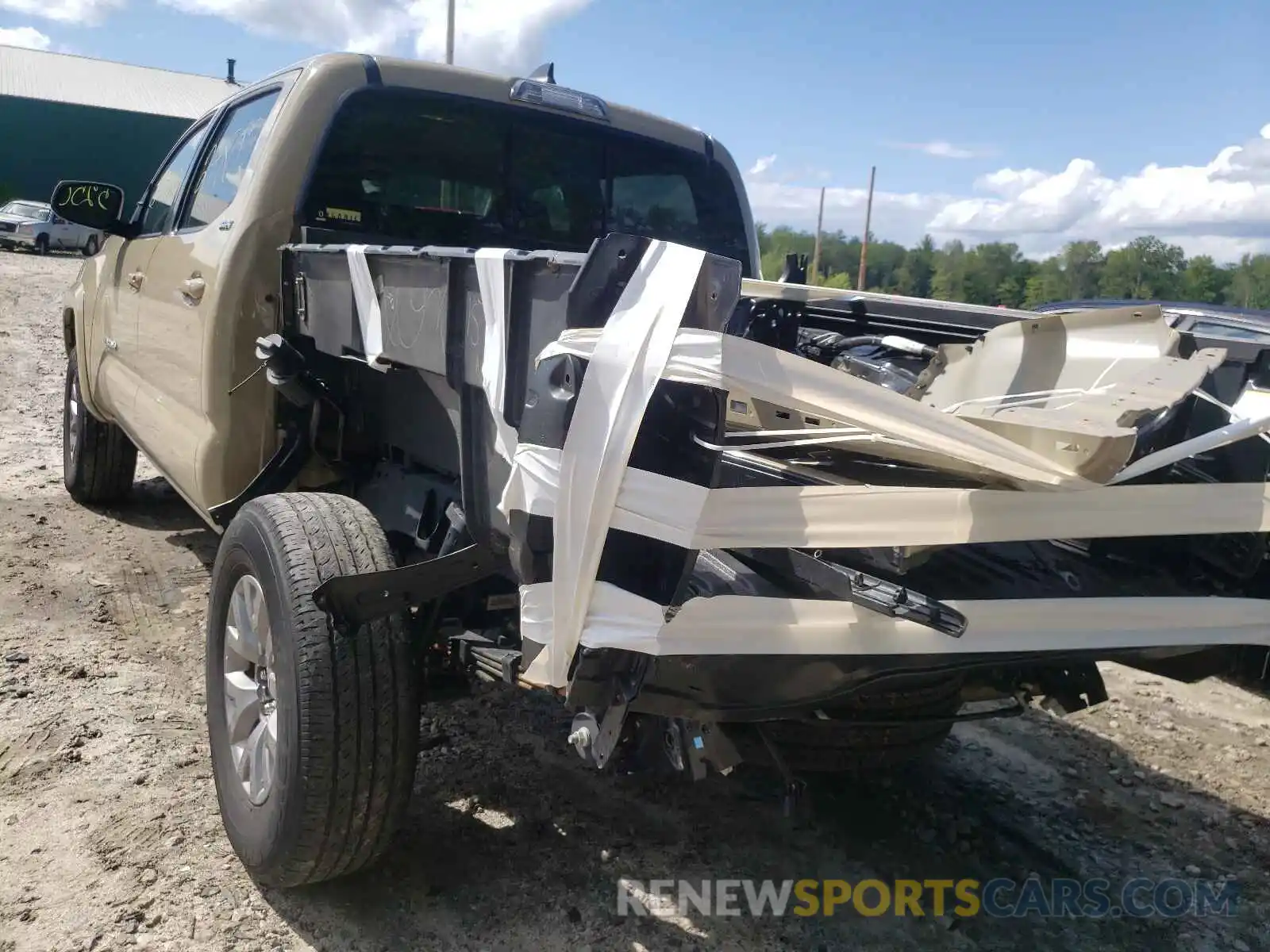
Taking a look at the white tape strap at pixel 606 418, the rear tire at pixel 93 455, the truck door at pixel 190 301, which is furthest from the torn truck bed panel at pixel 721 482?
the rear tire at pixel 93 455

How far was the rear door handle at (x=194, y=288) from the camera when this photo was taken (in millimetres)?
3365

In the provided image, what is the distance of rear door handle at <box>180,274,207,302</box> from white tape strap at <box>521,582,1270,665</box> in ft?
6.90

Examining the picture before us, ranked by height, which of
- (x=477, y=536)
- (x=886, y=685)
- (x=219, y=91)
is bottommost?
(x=886, y=685)

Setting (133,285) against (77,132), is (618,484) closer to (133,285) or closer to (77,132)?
(133,285)

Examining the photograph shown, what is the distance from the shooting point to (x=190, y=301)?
3.48 meters

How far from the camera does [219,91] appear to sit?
3822 centimetres

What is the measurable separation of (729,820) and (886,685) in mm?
1184

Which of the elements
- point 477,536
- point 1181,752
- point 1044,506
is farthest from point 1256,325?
point 477,536

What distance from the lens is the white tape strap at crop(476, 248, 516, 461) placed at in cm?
200

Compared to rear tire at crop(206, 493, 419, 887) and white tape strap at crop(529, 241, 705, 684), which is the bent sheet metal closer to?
white tape strap at crop(529, 241, 705, 684)

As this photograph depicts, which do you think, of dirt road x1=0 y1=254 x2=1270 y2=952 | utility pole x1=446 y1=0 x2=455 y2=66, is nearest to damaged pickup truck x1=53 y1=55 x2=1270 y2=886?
dirt road x1=0 y1=254 x2=1270 y2=952

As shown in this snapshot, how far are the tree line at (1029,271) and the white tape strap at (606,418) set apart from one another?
28608 mm

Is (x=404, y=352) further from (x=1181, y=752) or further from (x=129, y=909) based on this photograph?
(x=1181, y=752)

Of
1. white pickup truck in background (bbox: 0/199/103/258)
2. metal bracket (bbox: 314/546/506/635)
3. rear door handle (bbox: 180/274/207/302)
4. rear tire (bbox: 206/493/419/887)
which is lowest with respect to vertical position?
rear tire (bbox: 206/493/419/887)
